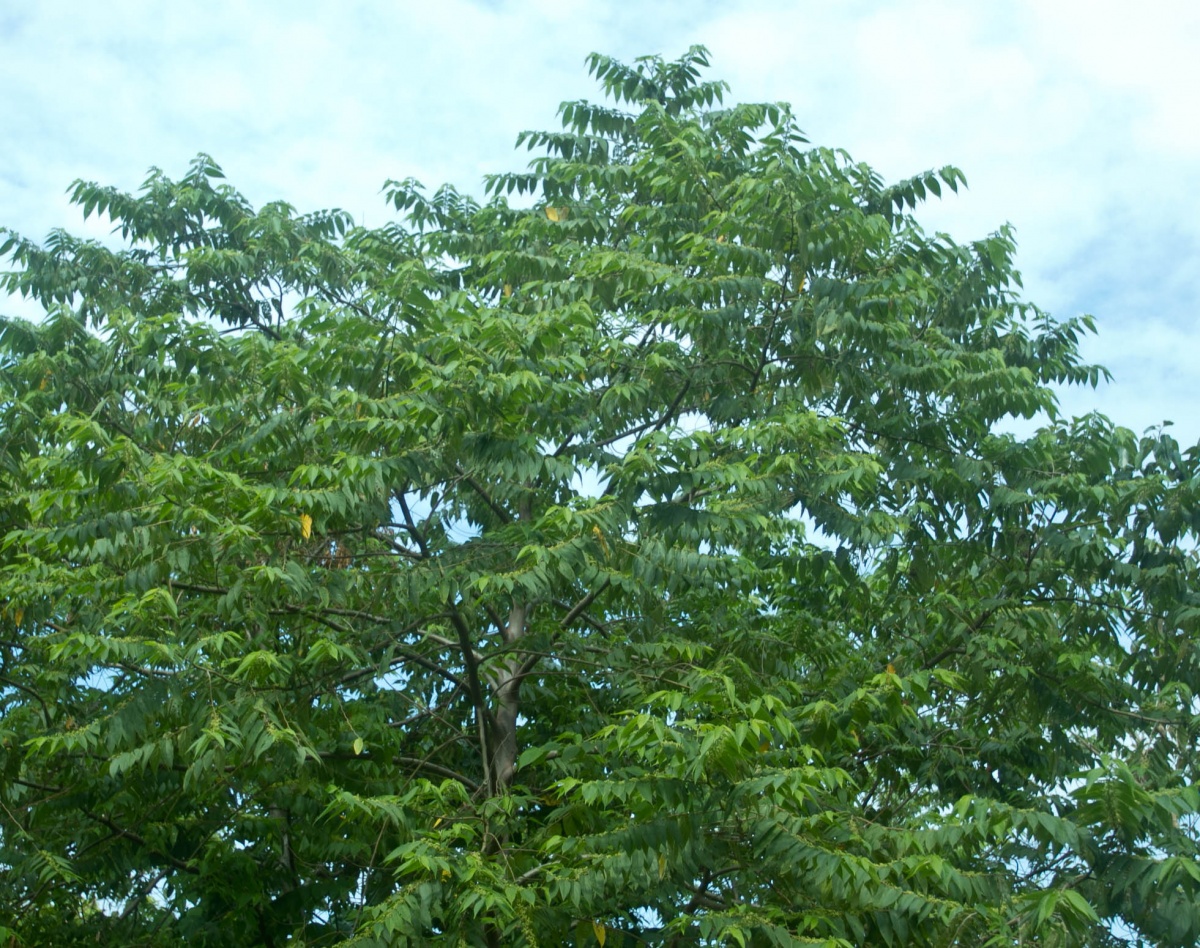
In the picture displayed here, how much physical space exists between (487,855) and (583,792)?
1006mm

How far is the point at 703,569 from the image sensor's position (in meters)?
6.28

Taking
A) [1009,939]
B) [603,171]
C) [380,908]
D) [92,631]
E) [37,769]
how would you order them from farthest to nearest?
[603,171]
[37,769]
[92,631]
[380,908]
[1009,939]

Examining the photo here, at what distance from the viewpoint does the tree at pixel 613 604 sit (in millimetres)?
5492

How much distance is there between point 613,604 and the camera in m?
7.97

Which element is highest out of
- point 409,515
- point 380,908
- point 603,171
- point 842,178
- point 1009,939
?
point 603,171

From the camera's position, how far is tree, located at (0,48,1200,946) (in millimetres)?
5492

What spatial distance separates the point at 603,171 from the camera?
31.4 ft

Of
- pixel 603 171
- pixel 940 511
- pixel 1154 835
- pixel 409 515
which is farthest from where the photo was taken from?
pixel 603 171

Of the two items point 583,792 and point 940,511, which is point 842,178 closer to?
point 940,511

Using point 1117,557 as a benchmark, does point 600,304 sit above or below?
above

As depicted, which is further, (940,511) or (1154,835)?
(940,511)

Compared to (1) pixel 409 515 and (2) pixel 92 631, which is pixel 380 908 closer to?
(2) pixel 92 631

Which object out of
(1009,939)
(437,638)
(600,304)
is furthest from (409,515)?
(1009,939)

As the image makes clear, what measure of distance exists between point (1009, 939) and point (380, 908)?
2.44 metres
